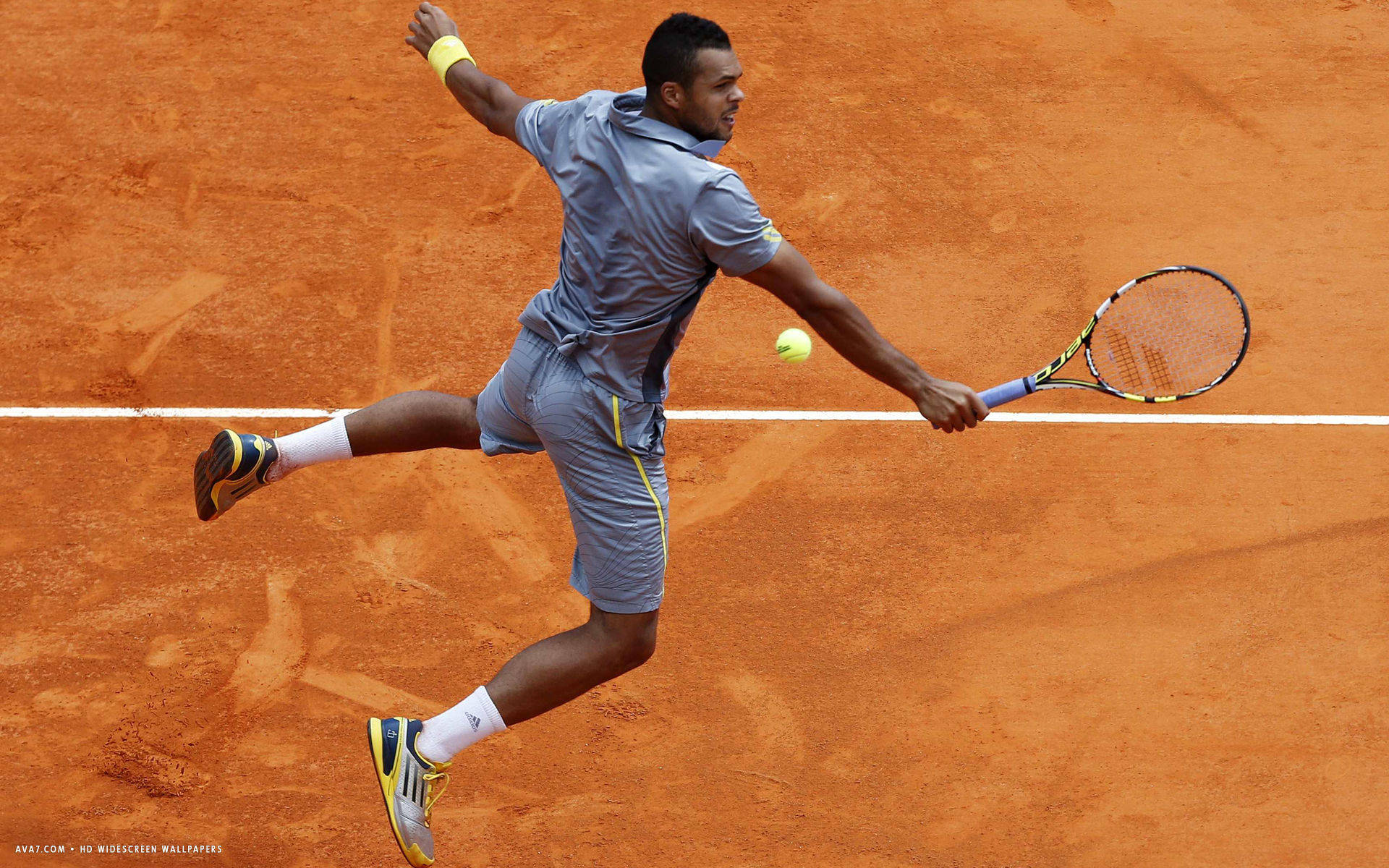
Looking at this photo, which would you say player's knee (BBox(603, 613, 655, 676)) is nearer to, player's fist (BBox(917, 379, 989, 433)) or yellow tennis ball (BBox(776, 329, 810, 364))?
yellow tennis ball (BBox(776, 329, 810, 364))

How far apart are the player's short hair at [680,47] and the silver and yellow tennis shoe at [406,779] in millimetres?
2346

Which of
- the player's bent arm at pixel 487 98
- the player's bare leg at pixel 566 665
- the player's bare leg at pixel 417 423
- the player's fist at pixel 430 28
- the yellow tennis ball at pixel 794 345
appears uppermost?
the player's fist at pixel 430 28

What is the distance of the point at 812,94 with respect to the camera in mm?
8906

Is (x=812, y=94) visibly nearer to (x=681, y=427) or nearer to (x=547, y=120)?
(x=681, y=427)

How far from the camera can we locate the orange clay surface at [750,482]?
17.4 feet

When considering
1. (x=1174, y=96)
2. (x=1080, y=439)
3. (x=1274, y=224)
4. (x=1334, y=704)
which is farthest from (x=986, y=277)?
(x=1334, y=704)

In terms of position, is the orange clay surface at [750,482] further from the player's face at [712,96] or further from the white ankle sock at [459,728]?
the player's face at [712,96]

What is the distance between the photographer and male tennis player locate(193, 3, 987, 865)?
13.3 ft

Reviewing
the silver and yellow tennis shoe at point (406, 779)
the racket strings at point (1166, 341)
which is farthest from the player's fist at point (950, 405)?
the silver and yellow tennis shoe at point (406, 779)

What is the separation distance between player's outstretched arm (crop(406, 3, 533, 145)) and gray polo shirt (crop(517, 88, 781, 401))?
0.14 meters

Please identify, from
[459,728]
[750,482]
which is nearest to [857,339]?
[459,728]

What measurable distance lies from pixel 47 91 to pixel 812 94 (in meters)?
5.00

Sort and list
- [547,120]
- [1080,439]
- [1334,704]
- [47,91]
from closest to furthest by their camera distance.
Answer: [547,120] → [1334,704] → [1080,439] → [47,91]

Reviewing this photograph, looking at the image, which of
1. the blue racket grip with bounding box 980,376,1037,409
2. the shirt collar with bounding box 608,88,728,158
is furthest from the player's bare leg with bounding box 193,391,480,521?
the blue racket grip with bounding box 980,376,1037,409
